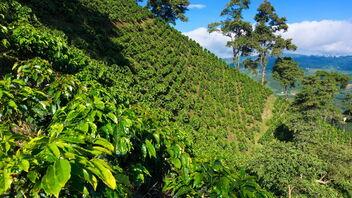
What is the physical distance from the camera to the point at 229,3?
64250 millimetres

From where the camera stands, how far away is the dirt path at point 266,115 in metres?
37.2

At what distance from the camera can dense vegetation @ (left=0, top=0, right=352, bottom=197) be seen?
289 cm

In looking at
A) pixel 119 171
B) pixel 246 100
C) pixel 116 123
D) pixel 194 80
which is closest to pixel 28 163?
pixel 119 171

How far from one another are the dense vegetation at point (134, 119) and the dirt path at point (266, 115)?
27cm

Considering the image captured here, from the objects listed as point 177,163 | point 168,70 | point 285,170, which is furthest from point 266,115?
point 177,163

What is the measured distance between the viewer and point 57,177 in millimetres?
2217

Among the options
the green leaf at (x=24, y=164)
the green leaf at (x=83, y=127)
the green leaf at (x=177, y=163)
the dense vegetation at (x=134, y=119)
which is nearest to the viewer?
the green leaf at (x=24, y=164)

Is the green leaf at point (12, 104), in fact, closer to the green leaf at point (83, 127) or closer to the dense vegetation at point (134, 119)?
the dense vegetation at point (134, 119)

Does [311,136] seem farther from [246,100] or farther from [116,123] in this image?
[116,123]

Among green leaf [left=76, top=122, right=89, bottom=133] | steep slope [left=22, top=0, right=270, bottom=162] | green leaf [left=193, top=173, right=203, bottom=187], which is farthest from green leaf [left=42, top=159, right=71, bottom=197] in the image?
steep slope [left=22, top=0, right=270, bottom=162]

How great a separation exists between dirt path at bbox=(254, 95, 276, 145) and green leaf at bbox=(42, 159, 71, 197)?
33976mm

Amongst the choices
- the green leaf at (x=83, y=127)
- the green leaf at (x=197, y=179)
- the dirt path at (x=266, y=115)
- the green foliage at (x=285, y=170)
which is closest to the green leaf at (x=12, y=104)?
the green leaf at (x=83, y=127)

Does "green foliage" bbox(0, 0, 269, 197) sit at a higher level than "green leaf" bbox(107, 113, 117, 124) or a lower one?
lower

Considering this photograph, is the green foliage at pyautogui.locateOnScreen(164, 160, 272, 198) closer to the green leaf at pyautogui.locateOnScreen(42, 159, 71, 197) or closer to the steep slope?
the green leaf at pyautogui.locateOnScreen(42, 159, 71, 197)
